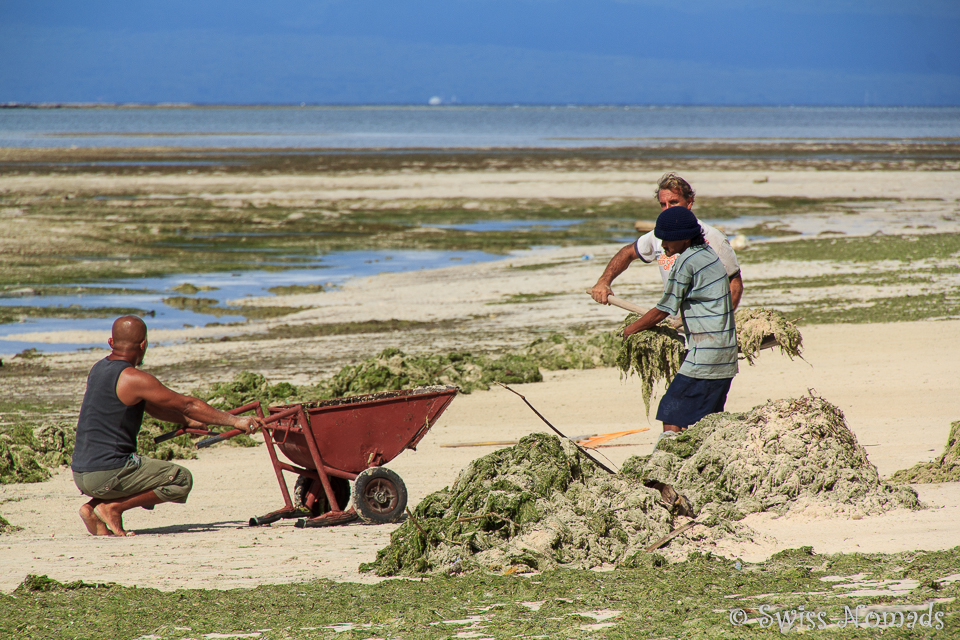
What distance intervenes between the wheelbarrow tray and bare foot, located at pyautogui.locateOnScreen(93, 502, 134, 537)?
1.08 meters

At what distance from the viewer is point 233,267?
1902cm

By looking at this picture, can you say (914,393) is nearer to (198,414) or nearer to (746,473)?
(746,473)

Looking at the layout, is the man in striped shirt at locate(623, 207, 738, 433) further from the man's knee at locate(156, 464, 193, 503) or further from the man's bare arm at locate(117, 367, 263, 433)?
the man's knee at locate(156, 464, 193, 503)

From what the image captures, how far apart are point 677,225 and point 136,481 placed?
3.54 m

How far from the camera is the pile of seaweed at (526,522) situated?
475 centimetres

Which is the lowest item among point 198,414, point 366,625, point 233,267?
point 366,625

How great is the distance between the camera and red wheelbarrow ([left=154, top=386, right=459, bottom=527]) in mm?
5684

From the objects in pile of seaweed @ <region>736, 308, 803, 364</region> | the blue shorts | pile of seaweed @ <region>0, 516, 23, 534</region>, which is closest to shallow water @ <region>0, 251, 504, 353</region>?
pile of seaweed @ <region>0, 516, 23, 534</region>

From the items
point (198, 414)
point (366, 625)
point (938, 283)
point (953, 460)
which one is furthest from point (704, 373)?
point (938, 283)

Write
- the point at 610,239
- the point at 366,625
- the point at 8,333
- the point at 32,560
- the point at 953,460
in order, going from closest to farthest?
1. the point at 366,625
2. the point at 32,560
3. the point at 953,460
4. the point at 8,333
5. the point at 610,239

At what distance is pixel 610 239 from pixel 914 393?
14.1 metres

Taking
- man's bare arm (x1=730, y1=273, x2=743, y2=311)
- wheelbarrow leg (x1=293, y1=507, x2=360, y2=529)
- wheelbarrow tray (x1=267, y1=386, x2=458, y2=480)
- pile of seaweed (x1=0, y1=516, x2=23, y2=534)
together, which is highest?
man's bare arm (x1=730, y1=273, x2=743, y2=311)

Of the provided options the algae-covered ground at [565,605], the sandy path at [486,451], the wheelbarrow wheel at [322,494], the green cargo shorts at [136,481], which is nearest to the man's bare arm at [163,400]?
the green cargo shorts at [136,481]

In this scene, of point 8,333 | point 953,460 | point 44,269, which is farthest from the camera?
point 44,269
